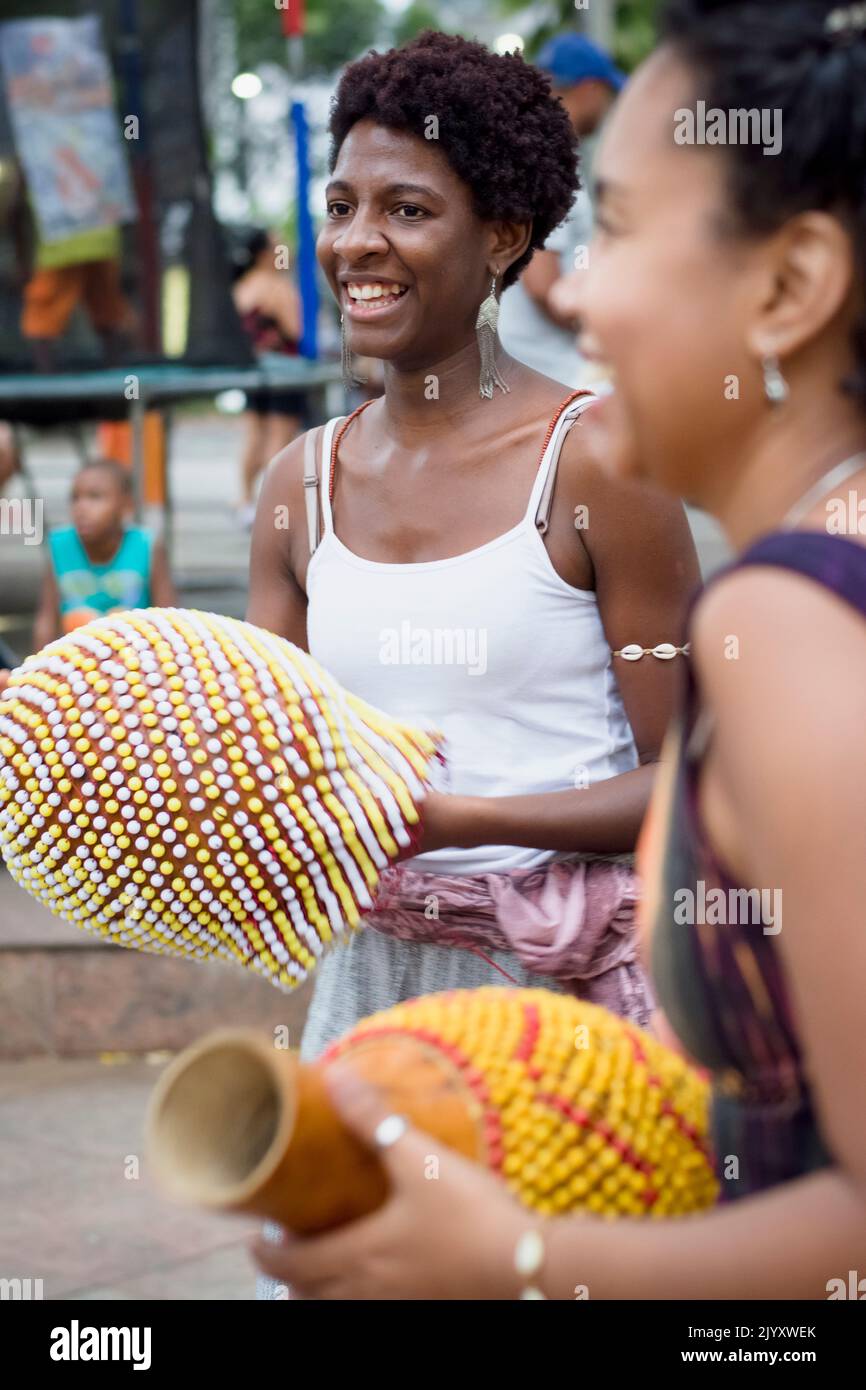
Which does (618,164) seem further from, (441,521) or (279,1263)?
(441,521)

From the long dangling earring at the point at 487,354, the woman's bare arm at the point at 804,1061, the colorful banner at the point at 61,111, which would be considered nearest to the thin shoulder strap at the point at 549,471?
the long dangling earring at the point at 487,354

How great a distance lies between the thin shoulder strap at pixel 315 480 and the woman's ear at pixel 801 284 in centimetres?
127

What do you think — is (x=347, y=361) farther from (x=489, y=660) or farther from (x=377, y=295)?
(x=489, y=660)

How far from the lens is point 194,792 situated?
1779 millimetres

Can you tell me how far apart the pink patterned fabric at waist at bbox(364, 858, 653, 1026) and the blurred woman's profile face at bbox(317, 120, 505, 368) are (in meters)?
0.72

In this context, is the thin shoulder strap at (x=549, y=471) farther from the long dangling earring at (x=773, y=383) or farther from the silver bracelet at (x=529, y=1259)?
the silver bracelet at (x=529, y=1259)

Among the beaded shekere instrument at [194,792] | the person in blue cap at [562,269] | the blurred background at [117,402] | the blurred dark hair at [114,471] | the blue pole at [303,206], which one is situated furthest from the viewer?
the blue pole at [303,206]

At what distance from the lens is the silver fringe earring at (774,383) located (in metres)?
1.12

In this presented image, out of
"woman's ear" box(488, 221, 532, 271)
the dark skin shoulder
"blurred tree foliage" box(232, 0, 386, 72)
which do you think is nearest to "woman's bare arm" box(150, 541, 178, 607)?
the dark skin shoulder

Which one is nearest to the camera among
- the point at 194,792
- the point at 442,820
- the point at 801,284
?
the point at 801,284

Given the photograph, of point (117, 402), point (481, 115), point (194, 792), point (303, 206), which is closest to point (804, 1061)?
point (194, 792)

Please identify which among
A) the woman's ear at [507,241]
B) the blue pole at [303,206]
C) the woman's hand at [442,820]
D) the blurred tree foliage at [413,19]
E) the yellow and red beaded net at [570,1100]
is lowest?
the yellow and red beaded net at [570,1100]

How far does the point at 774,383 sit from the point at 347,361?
1.54 meters

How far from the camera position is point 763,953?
3.48 ft
